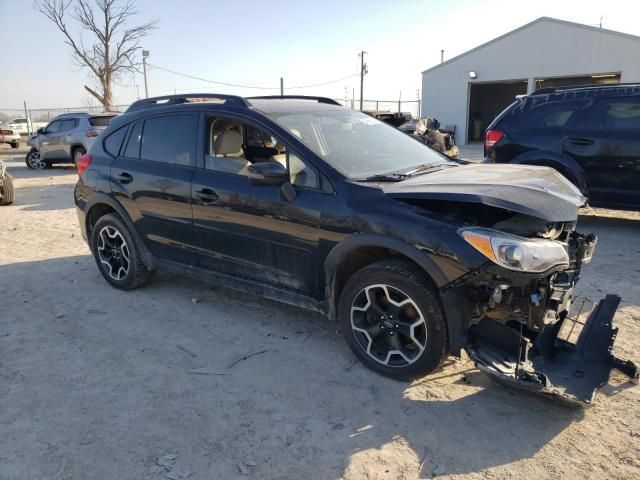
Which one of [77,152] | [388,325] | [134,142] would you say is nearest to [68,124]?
[77,152]

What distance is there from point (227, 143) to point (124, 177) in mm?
1232

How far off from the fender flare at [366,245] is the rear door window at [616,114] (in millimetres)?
5130

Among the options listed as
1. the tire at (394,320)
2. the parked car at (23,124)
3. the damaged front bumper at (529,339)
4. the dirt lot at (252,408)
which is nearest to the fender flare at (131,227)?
the dirt lot at (252,408)

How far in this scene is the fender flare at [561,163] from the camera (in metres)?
6.88

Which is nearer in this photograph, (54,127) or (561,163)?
(561,163)

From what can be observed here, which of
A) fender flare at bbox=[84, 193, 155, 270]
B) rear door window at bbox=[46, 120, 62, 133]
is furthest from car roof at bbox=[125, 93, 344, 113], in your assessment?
rear door window at bbox=[46, 120, 62, 133]

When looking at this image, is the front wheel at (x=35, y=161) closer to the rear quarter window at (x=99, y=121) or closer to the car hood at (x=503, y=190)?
the rear quarter window at (x=99, y=121)

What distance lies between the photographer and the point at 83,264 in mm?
6086

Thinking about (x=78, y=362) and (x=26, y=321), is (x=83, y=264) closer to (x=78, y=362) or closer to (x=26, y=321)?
(x=26, y=321)

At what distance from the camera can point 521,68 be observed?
2291cm

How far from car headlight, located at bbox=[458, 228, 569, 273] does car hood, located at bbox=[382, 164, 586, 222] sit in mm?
158

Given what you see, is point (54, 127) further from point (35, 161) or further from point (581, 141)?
point (581, 141)

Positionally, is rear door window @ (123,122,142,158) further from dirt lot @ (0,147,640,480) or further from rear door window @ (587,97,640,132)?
rear door window @ (587,97,640,132)

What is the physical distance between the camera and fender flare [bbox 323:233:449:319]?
298 centimetres
